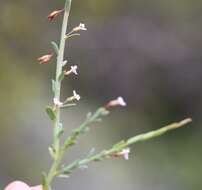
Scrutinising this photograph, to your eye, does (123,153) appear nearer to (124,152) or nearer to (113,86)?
(124,152)

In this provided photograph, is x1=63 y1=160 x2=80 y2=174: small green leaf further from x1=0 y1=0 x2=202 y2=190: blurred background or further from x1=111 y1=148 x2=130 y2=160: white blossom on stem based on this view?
x1=0 y1=0 x2=202 y2=190: blurred background

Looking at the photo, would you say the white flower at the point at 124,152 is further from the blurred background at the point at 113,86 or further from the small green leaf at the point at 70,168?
the blurred background at the point at 113,86

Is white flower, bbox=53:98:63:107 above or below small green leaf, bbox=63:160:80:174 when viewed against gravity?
above

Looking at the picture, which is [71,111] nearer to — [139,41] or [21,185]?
[139,41]

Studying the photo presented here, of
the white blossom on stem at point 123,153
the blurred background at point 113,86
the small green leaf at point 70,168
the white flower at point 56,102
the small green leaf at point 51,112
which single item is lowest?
the small green leaf at point 70,168

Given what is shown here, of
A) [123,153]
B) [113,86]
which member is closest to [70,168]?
[123,153]

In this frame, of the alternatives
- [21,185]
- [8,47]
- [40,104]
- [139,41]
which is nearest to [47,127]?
[40,104]

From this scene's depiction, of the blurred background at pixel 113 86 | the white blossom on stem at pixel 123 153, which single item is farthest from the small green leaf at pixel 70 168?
the blurred background at pixel 113 86

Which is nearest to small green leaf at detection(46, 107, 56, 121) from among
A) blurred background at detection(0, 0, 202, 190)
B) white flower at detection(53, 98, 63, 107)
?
white flower at detection(53, 98, 63, 107)
